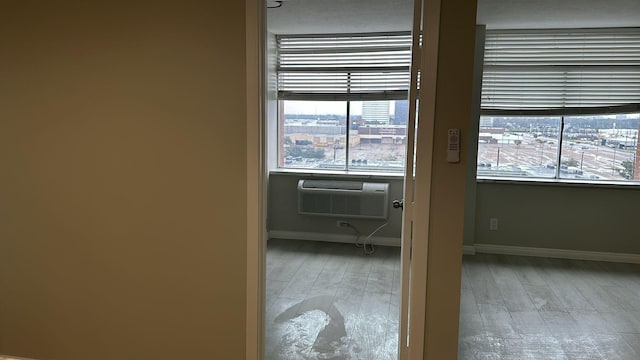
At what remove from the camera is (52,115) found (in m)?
2.37

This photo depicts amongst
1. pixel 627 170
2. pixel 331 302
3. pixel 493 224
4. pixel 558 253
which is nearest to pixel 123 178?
pixel 331 302

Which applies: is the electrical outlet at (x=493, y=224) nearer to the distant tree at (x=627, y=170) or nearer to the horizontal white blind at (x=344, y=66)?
the distant tree at (x=627, y=170)

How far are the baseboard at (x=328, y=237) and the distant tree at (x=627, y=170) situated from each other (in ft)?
7.81

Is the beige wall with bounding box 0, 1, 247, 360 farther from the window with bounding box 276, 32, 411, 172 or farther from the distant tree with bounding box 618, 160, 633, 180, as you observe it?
the distant tree with bounding box 618, 160, 633, 180

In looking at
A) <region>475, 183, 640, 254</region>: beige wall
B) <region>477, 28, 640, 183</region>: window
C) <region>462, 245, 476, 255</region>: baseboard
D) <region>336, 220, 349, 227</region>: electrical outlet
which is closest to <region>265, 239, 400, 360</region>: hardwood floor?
<region>336, 220, 349, 227</region>: electrical outlet

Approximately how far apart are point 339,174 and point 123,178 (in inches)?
125

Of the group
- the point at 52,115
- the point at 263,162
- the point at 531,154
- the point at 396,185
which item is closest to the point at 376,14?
the point at 396,185

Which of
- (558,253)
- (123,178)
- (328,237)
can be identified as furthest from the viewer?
(328,237)

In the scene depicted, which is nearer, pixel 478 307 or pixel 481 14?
pixel 478 307

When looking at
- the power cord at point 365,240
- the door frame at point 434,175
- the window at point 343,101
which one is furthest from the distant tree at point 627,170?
the door frame at point 434,175

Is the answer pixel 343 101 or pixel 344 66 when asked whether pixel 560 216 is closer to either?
pixel 343 101

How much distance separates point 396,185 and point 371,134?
2.10 ft

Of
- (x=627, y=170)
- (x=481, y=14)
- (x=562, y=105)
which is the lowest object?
(x=627, y=170)

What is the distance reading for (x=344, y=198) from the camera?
5.17 meters
